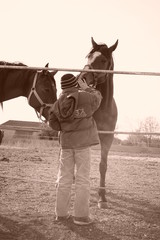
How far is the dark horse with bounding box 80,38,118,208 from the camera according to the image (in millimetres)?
5051

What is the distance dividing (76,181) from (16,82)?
1.90 m

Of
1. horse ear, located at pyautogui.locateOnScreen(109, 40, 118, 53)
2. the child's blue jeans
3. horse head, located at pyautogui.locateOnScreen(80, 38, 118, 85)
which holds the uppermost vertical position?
horse ear, located at pyautogui.locateOnScreen(109, 40, 118, 53)

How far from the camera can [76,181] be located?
143 inches

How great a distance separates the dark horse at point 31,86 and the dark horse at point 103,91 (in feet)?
2.32

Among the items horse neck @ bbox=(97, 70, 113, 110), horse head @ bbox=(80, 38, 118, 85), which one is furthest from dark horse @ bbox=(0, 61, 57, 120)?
horse neck @ bbox=(97, 70, 113, 110)

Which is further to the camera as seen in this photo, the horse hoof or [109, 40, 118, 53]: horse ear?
[109, 40, 118, 53]: horse ear

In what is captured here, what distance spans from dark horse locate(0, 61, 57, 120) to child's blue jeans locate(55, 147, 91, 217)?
100cm

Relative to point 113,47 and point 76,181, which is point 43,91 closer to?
point 76,181

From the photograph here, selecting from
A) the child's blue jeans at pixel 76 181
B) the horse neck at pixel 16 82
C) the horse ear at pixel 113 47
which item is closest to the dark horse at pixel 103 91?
the horse ear at pixel 113 47

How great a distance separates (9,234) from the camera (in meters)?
3.34

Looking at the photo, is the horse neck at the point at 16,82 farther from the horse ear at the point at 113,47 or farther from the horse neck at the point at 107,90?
the horse ear at the point at 113,47

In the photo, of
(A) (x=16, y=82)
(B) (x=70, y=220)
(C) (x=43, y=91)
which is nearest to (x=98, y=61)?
(C) (x=43, y=91)

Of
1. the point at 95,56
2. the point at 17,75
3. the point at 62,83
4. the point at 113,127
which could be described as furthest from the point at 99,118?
the point at 62,83

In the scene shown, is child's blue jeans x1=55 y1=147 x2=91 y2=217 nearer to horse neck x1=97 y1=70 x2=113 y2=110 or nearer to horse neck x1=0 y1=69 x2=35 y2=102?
horse neck x1=0 y1=69 x2=35 y2=102
